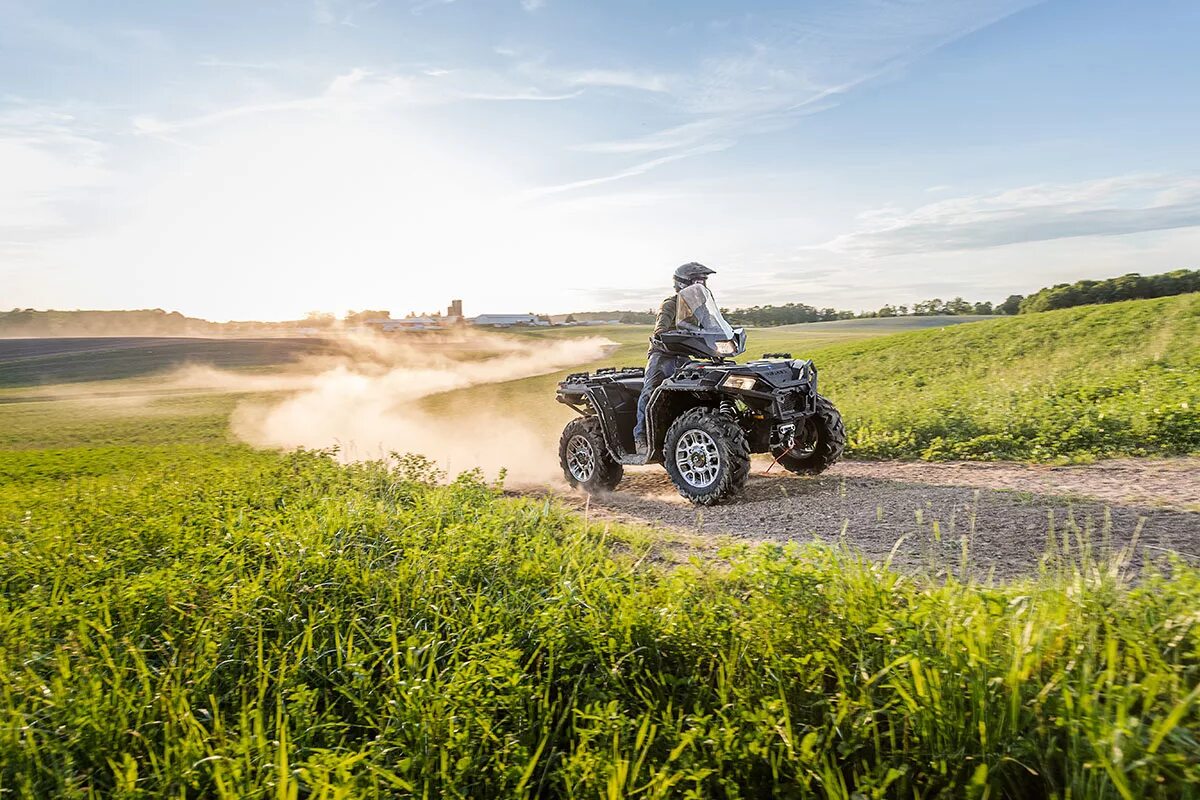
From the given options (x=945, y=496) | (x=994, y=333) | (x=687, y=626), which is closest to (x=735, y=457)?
(x=945, y=496)

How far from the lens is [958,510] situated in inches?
284

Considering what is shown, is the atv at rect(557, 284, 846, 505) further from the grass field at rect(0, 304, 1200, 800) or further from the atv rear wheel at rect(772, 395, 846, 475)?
the grass field at rect(0, 304, 1200, 800)

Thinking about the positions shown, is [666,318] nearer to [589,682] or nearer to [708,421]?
[708,421]

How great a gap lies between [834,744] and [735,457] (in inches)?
201

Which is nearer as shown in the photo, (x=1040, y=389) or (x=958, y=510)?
(x=958, y=510)

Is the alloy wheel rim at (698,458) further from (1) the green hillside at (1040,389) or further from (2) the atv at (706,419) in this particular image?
(1) the green hillside at (1040,389)

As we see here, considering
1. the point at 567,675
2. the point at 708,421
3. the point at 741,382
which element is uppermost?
the point at 741,382

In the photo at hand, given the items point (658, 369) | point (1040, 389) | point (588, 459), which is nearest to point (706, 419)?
point (658, 369)

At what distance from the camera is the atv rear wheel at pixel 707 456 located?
8359mm

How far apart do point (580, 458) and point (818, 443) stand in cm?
333

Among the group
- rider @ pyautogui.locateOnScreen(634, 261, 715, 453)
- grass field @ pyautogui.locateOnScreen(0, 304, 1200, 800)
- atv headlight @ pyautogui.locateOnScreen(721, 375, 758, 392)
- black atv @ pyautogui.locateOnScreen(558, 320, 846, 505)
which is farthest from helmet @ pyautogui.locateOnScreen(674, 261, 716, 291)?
grass field @ pyautogui.locateOnScreen(0, 304, 1200, 800)

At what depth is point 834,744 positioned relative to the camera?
10.9 ft

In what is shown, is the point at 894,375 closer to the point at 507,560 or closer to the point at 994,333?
the point at 994,333

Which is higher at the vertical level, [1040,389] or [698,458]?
[1040,389]
